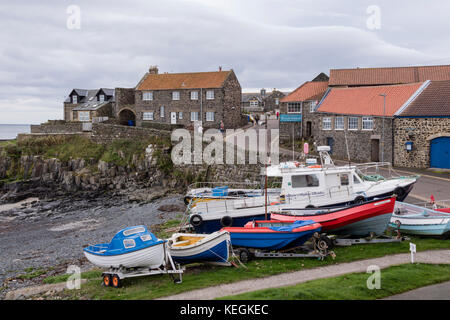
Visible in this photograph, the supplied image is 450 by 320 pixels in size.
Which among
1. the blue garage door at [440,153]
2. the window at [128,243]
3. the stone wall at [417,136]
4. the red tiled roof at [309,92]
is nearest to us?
the window at [128,243]

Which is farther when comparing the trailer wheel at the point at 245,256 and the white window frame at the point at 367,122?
the white window frame at the point at 367,122

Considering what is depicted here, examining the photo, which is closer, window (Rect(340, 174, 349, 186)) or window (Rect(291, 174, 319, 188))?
window (Rect(291, 174, 319, 188))

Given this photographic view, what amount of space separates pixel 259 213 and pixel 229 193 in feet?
16.5

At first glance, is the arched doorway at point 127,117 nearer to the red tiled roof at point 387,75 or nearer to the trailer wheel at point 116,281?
the red tiled roof at point 387,75

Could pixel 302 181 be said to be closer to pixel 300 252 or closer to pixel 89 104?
pixel 300 252

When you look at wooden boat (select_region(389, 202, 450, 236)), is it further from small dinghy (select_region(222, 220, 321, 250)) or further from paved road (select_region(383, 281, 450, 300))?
paved road (select_region(383, 281, 450, 300))

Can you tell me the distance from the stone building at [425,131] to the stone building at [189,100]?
70.3 ft

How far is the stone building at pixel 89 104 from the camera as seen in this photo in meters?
→ 51.9

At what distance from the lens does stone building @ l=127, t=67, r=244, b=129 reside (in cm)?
4522

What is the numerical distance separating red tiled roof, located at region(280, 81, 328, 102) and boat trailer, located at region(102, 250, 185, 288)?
2987cm

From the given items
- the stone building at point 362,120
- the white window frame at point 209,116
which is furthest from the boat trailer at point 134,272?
the white window frame at point 209,116

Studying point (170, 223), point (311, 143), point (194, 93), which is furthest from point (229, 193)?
point (194, 93)

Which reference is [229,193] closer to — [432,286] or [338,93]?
[432,286]

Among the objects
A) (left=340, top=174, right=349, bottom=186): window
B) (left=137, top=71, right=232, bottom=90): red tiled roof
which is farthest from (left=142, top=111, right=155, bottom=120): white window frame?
(left=340, top=174, right=349, bottom=186): window
